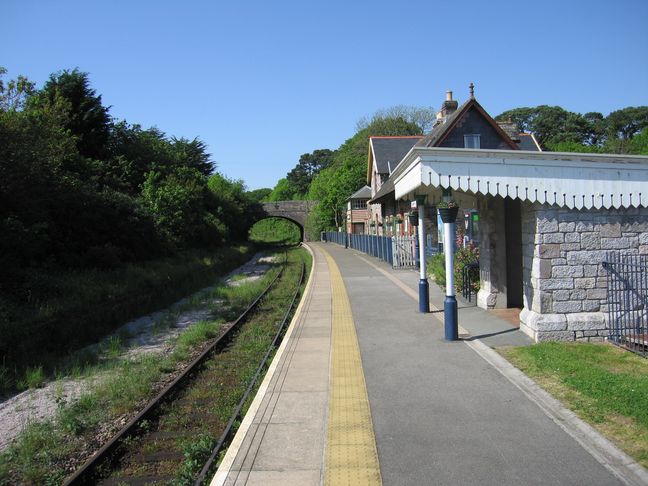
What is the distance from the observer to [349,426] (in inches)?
209

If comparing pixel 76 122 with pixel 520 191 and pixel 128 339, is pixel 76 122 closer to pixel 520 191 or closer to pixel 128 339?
pixel 128 339

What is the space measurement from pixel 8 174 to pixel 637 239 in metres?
14.6

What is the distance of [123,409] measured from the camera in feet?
22.6

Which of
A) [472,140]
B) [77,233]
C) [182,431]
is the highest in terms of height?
[472,140]

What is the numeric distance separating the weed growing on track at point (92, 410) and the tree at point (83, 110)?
1935cm

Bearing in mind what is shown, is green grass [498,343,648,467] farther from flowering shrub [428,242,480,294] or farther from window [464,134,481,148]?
window [464,134,481,148]

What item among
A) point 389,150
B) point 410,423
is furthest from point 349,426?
point 389,150

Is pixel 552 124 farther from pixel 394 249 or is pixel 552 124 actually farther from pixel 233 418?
pixel 233 418

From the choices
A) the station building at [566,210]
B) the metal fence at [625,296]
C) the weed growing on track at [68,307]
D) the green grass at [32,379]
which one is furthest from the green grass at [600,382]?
the weed growing on track at [68,307]

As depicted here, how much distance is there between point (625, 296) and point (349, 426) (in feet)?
18.5

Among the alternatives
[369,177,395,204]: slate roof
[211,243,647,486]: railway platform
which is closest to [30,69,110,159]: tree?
[369,177,395,204]: slate roof

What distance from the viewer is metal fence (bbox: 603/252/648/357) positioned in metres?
8.32

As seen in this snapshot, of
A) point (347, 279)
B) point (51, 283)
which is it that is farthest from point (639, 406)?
point (347, 279)

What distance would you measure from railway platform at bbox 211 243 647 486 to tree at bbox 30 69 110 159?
22.5 meters
